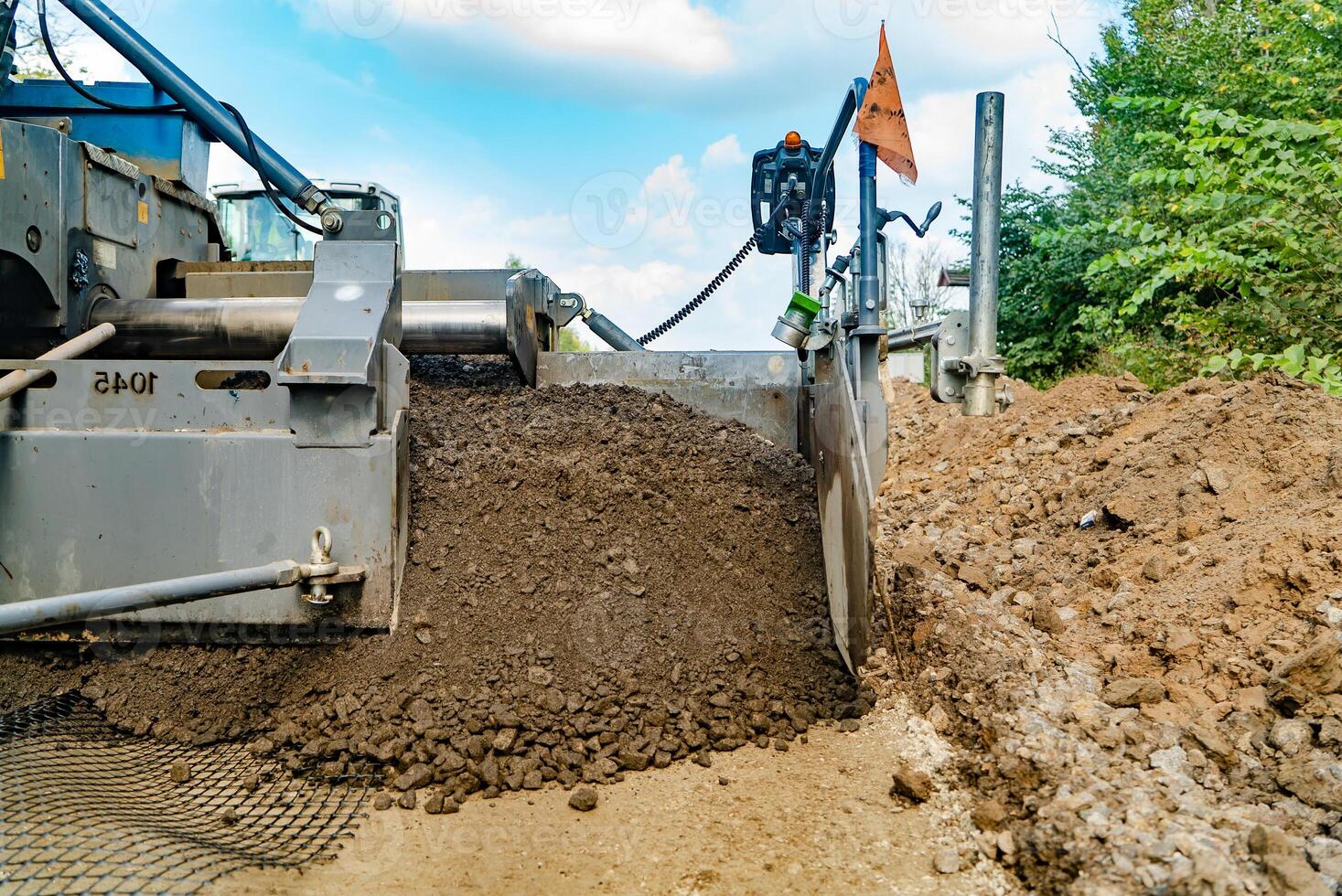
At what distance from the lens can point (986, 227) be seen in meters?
3.43

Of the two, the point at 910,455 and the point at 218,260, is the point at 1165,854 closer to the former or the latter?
the point at 218,260

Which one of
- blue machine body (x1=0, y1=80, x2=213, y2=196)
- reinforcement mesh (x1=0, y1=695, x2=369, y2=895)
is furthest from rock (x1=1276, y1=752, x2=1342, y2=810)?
blue machine body (x1=0, y1=80, x2=213, y2=196)

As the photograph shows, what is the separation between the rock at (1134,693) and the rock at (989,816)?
660 millimetres

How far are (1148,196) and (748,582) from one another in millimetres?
11865

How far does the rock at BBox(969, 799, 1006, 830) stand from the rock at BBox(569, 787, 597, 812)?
1.02 m

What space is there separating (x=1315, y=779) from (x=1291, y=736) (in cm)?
19

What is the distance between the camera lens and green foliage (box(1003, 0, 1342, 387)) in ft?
19.8

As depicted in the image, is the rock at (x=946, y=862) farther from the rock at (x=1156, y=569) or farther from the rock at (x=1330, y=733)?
the rock at (x=1156, y=569)

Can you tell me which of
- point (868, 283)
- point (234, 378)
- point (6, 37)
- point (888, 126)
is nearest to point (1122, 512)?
point (868, 283)

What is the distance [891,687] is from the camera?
3643 millimetres

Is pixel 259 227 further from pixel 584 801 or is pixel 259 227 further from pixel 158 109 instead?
pixel 584 801

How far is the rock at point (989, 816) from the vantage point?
8.52 feet

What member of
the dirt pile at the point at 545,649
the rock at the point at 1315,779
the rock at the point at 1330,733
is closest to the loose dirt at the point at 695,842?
the dirt pile at the point at 545,649

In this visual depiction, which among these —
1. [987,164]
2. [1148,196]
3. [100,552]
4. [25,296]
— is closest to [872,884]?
[987,164]
